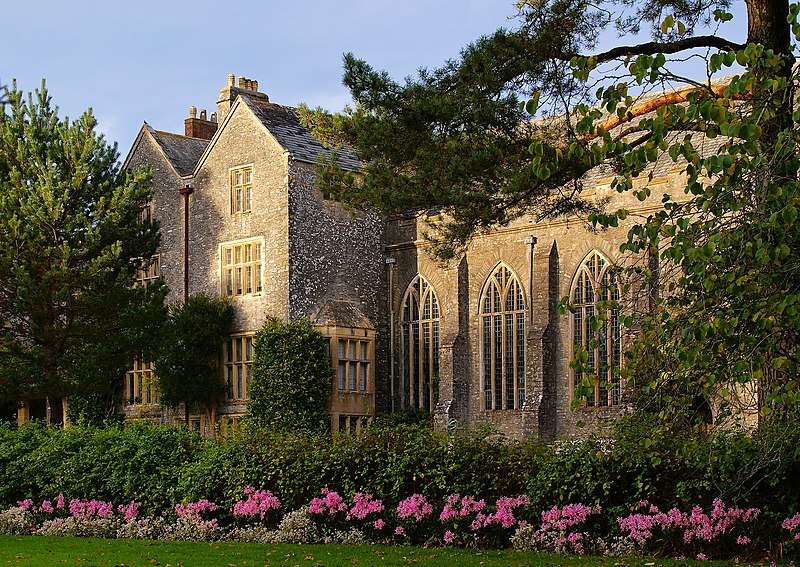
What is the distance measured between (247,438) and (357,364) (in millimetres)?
10854

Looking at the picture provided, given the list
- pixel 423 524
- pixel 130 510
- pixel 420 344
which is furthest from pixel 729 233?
pixel 420 344

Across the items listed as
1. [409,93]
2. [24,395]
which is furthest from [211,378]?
[409,93]

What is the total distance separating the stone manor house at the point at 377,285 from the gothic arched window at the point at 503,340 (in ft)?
0.10

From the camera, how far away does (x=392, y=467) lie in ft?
47.1

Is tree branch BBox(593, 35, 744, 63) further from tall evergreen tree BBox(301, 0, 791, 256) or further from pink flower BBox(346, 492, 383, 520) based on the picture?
pink flower BBox(346, 492, 383, 520)

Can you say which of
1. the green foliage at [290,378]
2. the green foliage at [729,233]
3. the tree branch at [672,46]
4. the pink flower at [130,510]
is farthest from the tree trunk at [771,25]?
the green foliage at [290,378]

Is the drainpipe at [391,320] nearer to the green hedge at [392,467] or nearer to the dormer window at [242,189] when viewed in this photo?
the dormer window at [242,189]

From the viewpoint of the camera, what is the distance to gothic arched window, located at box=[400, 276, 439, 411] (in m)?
27.7

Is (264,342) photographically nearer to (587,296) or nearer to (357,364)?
(357,364)

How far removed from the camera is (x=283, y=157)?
26906 mm

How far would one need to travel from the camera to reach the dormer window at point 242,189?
91.8 feet

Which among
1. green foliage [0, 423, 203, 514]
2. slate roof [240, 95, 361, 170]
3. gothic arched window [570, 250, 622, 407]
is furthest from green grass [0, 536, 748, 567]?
slate roof [240, 95, 361, 170]

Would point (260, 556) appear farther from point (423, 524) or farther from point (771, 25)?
point (771, 25)

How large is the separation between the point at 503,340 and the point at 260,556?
14.5m
